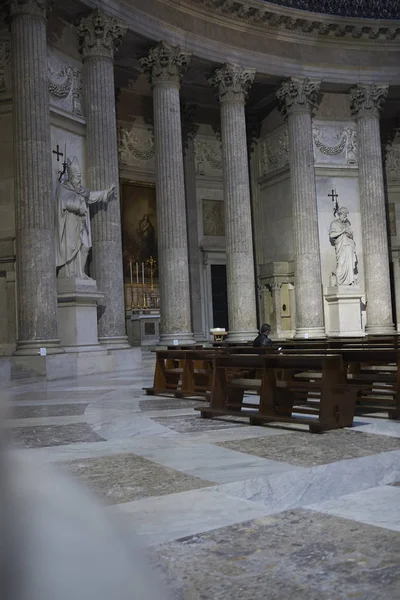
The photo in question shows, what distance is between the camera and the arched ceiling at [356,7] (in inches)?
899

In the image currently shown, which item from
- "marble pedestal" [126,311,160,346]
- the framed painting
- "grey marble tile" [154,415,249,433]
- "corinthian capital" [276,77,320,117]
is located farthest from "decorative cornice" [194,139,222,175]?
"grey marble tile" [154,415,249,433]

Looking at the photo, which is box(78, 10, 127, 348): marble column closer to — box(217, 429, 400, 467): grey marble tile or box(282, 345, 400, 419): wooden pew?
box(282, 345, 400, 419): wooden pew

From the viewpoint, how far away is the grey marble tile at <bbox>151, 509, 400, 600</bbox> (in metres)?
2.46

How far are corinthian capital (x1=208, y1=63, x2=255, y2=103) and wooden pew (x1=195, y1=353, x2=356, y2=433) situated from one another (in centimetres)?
1523

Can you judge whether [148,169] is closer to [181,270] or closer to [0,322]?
[181,270]

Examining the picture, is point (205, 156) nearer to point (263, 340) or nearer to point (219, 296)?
point (219, 296)

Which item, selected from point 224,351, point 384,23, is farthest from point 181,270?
point 384,23

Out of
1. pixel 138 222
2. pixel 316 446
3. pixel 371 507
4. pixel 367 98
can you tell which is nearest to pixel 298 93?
pixel 367 98

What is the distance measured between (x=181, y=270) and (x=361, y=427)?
517 inches

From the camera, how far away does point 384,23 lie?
2320 centimetres

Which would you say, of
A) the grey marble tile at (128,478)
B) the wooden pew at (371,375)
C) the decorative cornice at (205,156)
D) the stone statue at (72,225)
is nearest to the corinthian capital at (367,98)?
the decorative cornice at (205,156)

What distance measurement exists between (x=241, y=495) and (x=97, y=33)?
50.6ft

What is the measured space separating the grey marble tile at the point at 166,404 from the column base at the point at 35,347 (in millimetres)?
5193

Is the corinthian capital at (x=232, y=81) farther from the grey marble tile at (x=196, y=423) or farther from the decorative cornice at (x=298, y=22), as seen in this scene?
the grey marble tile at (x=196, y=423)
